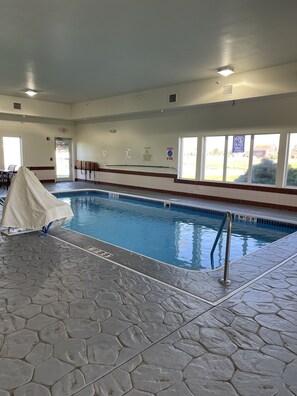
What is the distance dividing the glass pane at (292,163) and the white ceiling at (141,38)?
1921 millimetres

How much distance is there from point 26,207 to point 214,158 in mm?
5804

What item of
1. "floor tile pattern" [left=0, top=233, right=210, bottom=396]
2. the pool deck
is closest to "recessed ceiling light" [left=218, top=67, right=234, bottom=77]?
the pool deck

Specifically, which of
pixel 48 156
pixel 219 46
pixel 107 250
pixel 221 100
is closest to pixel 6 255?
pixel 107 250

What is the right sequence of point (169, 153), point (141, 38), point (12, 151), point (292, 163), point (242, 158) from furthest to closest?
point (12, 151), point (169, 153), point (242, 158), point (292, 163), point (141, 38)

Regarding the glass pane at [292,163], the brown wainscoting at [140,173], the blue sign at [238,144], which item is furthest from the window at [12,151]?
the glass pane at [292,163]

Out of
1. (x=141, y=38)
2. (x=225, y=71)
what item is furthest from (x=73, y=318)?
(x=225, y=71)

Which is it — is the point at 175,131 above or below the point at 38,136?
above

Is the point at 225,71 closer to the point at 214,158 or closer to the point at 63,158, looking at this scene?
the point at 214,158

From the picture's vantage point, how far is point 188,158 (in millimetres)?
9422

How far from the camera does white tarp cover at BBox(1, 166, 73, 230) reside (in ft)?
15.1

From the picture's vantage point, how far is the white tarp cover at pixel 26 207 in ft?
15.1

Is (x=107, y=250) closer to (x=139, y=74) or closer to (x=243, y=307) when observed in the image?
(x=243, y=307)

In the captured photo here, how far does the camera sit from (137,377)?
6.06 feet

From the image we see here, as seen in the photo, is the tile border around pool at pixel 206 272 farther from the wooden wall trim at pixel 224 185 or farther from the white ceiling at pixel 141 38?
the white ceiling at pixel 141 38
